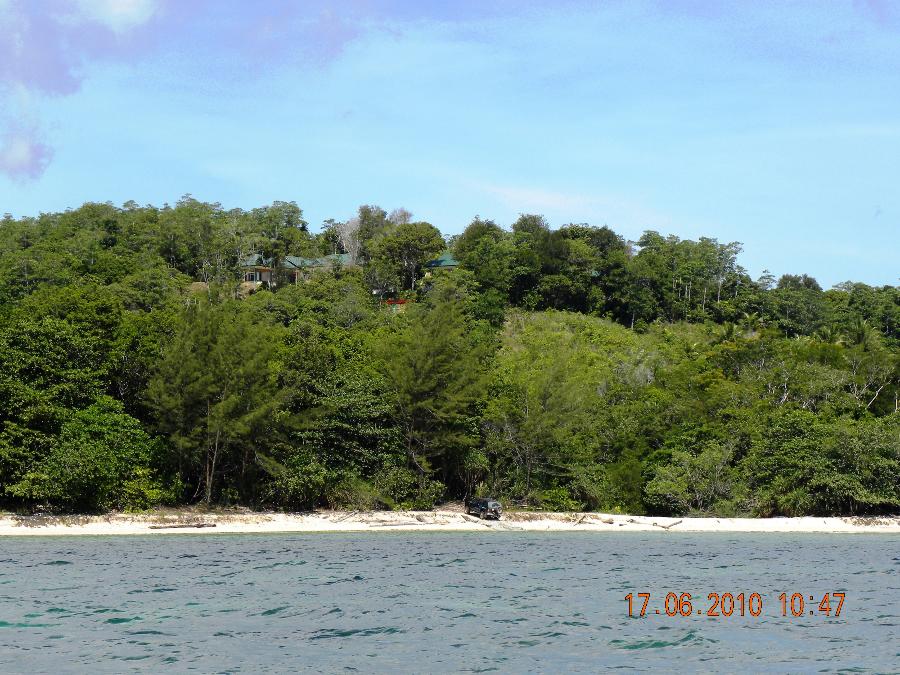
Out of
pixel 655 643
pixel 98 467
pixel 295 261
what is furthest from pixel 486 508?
pixel 295 261

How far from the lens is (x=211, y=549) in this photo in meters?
40.9

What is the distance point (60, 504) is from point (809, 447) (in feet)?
146

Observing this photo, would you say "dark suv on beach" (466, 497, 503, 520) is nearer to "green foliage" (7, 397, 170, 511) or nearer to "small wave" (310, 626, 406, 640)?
"green foliage" (7, 397, 170, 511)

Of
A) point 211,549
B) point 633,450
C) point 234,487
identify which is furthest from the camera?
point 633,450

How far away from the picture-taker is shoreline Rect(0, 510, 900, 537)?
4874 cm

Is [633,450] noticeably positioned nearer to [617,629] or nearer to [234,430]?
[234,430]

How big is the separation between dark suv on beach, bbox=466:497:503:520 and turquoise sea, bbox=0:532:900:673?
34.1 feet

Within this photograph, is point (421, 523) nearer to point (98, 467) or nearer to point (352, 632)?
point (98, 467)

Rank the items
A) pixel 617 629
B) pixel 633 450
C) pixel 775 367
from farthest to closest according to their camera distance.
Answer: pixel 775 367 → pixel 633 450 → pixel 617 629

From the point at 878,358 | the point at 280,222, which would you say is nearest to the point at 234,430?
the point at 878,358

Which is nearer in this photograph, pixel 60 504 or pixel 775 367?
pixel 60 504

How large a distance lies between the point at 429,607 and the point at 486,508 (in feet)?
91.3

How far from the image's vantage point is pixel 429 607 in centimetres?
2756
